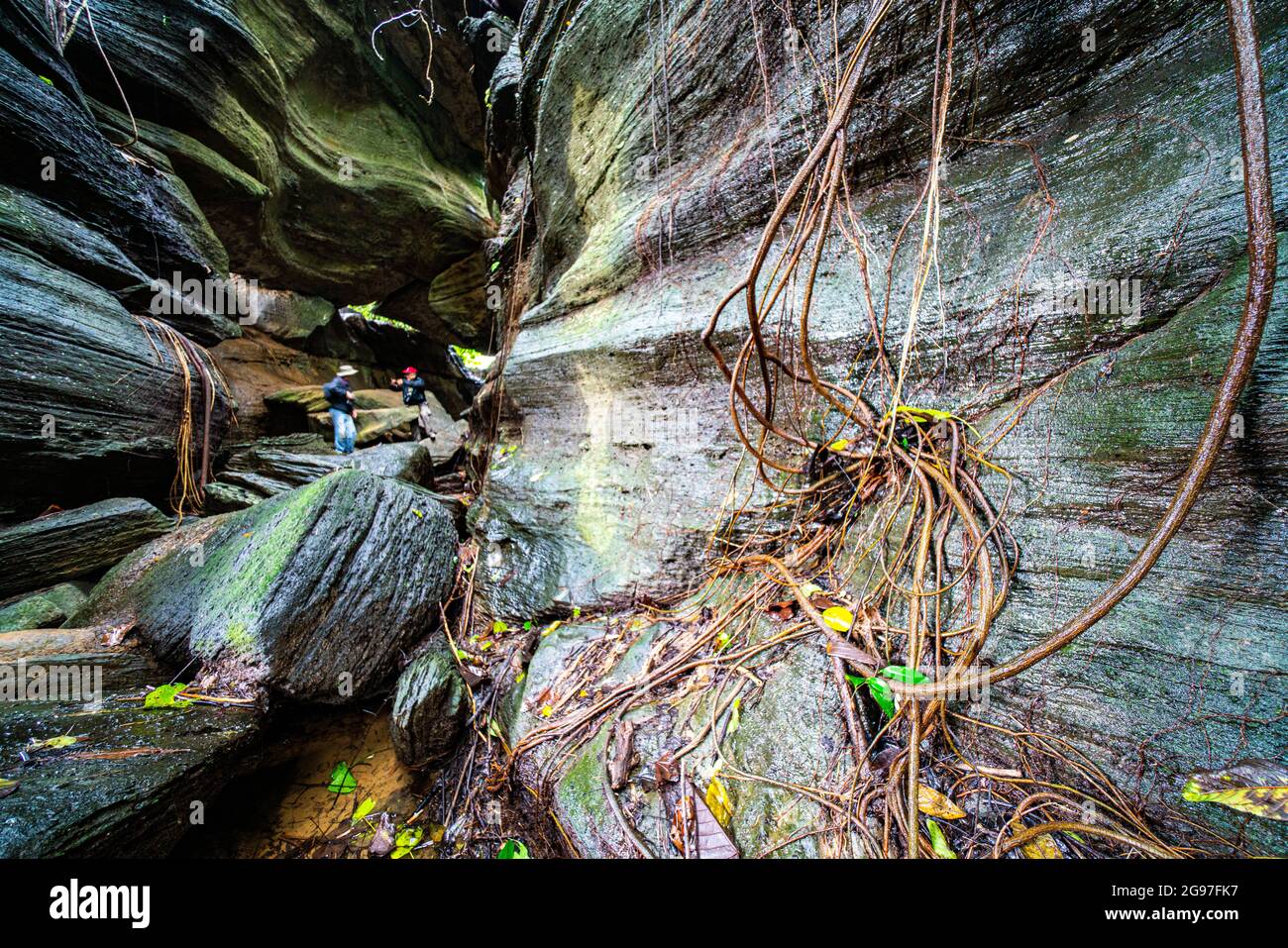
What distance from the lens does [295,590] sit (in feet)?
9.24

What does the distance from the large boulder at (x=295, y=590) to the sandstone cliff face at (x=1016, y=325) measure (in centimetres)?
76

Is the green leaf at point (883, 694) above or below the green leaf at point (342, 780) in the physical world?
above

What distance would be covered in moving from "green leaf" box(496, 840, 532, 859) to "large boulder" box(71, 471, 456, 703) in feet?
5.07

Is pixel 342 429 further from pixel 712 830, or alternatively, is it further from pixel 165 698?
pixel 712 830

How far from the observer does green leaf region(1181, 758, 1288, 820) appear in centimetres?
120

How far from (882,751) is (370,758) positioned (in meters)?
3.30

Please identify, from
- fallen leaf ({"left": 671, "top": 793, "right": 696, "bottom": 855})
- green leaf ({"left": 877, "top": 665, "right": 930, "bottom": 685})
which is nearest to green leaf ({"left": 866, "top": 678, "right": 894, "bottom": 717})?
green leaf ({"left": 877, "top": 665, "right": 930, "bottom": 685})

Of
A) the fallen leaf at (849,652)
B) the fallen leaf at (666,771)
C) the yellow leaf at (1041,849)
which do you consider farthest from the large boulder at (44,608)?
the yellow leaf at (1041,849)

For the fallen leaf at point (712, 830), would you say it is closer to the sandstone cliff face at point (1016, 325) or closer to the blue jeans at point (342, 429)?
the sandstone cliff face at point (1016, 325)

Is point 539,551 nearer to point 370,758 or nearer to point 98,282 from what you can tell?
point 370,758

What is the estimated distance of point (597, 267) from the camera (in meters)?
4.24

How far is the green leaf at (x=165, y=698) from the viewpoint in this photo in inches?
92.9

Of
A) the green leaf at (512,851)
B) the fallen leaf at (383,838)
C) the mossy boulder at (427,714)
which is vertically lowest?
the fallen leaf at (383,838)
